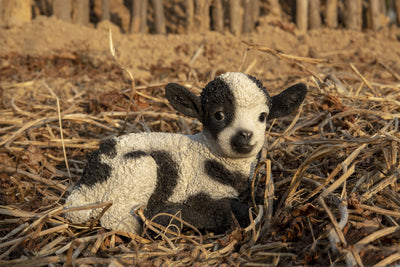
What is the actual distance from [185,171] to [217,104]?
1.77 feet

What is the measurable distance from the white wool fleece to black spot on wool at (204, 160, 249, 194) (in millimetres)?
22

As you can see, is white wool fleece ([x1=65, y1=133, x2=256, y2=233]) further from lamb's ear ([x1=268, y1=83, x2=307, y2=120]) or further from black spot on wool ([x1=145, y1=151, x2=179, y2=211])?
lamb's ear ([x1=268, y1=83, x2=307, y2=120])

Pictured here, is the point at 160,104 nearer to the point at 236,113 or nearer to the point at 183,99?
the point at 183,99

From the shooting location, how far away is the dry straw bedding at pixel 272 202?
2.31 metres

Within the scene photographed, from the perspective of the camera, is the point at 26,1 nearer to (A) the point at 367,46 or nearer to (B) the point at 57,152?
(B) the point at 57,152

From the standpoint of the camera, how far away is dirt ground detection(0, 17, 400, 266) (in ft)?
8.25

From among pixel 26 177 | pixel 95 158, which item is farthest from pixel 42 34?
pixel 95 158

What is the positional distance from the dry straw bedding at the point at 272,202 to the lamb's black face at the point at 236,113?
31 centimetres

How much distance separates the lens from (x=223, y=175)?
2.76 meters

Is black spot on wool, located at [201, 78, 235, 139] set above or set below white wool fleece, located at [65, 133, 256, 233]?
above

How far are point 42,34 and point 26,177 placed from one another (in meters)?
4.63

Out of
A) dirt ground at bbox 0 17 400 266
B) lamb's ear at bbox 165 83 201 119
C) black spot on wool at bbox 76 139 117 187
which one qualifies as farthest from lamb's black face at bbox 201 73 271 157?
black spot on wool at bbox 76 139 117 187

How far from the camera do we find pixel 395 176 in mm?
2691

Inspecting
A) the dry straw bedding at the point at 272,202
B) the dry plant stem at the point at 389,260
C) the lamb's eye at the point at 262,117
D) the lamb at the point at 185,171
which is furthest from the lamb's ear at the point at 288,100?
the dry plant stem at the point at 389,260
